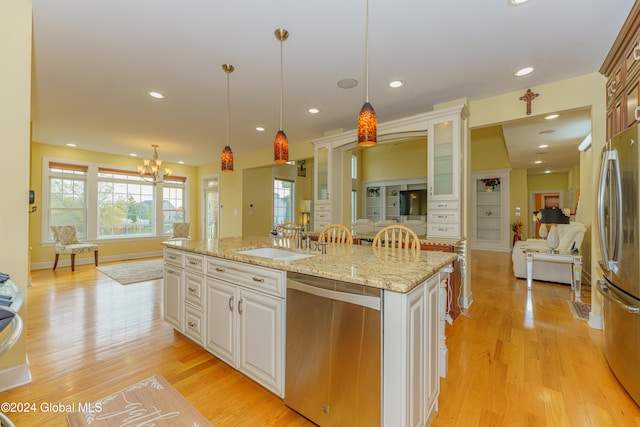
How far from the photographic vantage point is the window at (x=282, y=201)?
8.21m

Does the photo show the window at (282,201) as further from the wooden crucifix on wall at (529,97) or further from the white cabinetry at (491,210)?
Result: the wooden crucifix on wall at (529,97)

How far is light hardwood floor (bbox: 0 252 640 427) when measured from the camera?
1.65 m

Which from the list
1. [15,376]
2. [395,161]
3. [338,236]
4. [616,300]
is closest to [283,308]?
[338,236]

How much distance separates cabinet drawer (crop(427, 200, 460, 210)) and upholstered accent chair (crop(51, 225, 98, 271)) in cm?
655

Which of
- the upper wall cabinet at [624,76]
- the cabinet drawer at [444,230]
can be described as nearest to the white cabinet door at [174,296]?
the cabinet drawer at [444,230]

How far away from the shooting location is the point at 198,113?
3996 mm

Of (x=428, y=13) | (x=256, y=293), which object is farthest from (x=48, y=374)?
(x=428, y=13)

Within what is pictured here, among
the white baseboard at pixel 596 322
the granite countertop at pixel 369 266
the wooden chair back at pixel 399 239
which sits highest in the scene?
the wooden chair back at pixel 399 239

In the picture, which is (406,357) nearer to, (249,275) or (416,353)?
(416,353)

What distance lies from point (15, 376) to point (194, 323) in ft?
3.77

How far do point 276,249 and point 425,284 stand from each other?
128 cm

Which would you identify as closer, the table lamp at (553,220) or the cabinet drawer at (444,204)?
the cabinet drawer at (444,204)

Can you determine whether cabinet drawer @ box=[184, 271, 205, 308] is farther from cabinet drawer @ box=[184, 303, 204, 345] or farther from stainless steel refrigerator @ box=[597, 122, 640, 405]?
stainless steel refrigerator @ box=[597, 122, 640, 405]

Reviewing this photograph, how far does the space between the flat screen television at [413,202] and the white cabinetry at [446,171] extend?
5121 millimetres
